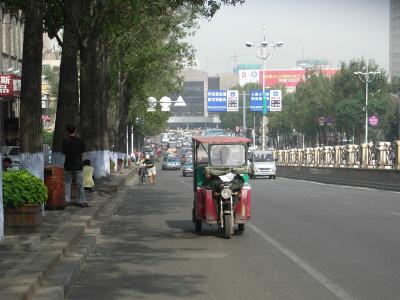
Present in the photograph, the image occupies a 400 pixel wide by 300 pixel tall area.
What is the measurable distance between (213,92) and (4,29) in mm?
25614

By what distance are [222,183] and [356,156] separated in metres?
30.1

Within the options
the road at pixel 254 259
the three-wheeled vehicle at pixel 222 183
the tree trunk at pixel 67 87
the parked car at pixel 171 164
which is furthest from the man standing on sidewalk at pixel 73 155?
the parked car at pixel 171 164

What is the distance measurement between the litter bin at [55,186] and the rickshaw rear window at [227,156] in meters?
3.34

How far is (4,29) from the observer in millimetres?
45031

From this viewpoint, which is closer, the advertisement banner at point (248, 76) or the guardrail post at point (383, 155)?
the guardrail post at point (383, 155)

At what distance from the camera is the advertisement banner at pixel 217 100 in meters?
67.4

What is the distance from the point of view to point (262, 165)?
52.9m

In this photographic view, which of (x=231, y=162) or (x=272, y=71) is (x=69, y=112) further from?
(x=272, y=71)

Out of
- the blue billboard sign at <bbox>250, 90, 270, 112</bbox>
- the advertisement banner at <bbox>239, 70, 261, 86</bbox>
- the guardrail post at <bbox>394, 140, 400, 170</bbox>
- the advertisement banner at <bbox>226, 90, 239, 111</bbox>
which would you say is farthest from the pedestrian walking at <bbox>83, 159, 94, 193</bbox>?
the advertisement banner at <bbox>239, 70, 261, 86</bbox>

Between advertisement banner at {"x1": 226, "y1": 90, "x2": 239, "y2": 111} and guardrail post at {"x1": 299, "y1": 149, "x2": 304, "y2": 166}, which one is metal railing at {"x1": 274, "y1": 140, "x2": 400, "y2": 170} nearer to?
guardrail post at {"x1": 299, "y1": 149, "x2": 304, "y2": 166}

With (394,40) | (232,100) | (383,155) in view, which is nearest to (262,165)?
(383,155)

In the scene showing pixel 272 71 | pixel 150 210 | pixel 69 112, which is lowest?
pixel 150 210

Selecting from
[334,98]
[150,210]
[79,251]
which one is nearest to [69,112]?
[150,210]

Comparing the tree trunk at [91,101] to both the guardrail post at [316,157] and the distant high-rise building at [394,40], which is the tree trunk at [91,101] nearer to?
the guardrail post at [316,157]
